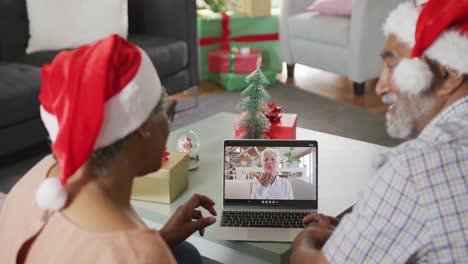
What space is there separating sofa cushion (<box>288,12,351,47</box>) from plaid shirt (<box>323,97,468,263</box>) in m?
2.99

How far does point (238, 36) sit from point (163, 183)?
8.99 feet

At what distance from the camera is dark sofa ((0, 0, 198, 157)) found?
2.80m

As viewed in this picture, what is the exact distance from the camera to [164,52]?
3523 millimetres

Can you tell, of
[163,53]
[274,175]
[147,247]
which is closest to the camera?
[147,247]

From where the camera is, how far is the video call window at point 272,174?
71.9 inches

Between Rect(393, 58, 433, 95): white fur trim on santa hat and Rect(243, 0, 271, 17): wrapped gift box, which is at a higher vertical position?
Rect(393, 58, 433, 95): white fur trim on santa hat

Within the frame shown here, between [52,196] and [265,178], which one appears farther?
[265,178]

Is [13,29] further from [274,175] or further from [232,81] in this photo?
[274,175]

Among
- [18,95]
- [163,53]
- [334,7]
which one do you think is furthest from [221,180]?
[334,7]

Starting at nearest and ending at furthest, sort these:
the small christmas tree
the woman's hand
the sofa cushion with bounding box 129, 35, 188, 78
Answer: the woman's hand → the small christmas tree → the sofa cushion with bounding box 129, 35, 188, 78

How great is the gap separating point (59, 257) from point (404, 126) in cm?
77

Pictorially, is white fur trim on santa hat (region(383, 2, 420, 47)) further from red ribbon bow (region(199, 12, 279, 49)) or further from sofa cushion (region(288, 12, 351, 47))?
red ribbon bow (region(199, 12, 279, 49))

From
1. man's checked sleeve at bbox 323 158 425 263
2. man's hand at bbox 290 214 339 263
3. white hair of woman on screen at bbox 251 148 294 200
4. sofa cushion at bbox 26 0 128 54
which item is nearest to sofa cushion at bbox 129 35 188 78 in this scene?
sofa cushion at bbox 26 0 128 54

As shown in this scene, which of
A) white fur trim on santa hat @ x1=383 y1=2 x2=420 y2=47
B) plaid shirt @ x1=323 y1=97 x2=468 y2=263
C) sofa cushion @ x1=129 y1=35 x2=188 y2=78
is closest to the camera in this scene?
plaid shirt @ x1=323 y1=97 x2=468 y2=263
